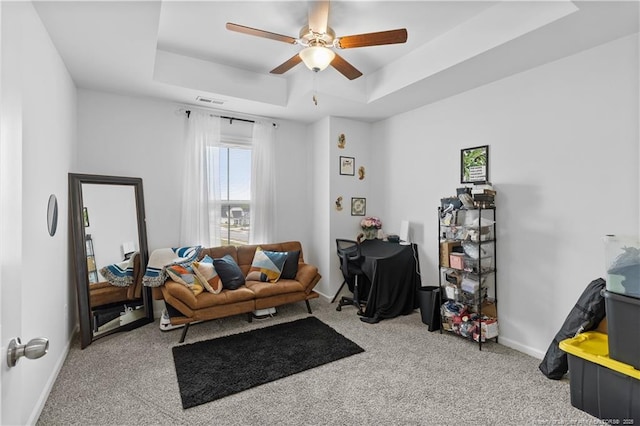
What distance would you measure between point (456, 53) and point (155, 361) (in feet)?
12.3

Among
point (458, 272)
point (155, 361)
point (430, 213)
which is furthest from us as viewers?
point (430, 213)

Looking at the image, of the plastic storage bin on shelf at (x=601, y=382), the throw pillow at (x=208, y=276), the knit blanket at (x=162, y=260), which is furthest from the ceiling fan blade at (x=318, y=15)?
the plastic storage bin on shelf at (x=601, y=382)

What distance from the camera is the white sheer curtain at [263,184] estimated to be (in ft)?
14.6

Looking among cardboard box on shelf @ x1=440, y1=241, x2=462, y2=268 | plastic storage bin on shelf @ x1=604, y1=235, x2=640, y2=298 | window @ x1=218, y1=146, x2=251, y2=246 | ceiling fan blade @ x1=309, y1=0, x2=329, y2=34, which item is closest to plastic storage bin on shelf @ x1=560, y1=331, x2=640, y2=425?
plastic storage bin on shelf @ x1=604, y1=235, x2=640, y2=298

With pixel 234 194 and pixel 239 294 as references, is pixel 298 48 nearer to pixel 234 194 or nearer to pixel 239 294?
pixel 234 194

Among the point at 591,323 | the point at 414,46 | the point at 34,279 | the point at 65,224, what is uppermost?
the point at 414,46

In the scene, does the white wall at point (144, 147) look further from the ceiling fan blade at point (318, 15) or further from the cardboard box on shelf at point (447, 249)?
the cardboard box on shelf at point (447, 249)

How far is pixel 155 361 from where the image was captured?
2.75 m

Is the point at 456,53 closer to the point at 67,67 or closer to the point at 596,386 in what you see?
the point at 596,386

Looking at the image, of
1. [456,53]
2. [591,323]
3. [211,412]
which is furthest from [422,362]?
[456,53]

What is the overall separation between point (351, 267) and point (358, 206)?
40.0 inches

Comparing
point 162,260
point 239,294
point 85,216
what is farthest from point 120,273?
point 239,294

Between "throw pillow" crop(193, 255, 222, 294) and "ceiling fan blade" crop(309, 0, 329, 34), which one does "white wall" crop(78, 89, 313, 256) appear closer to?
"throw pillow" crop(193, 255, 222, 294)

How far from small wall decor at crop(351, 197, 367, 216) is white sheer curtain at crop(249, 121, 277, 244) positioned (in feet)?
3.72
